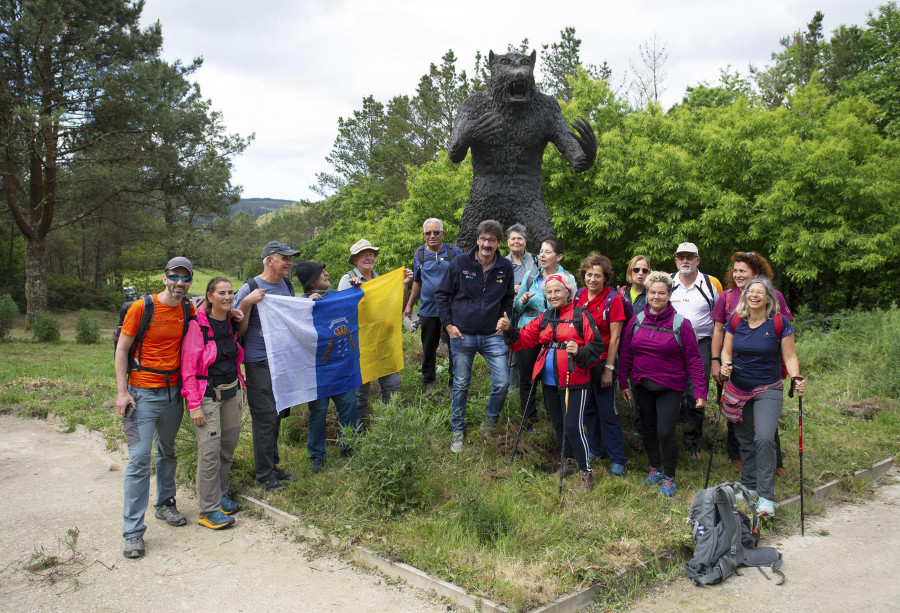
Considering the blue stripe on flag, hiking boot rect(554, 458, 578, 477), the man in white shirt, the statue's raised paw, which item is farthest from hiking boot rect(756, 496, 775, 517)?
the statue's raised paw

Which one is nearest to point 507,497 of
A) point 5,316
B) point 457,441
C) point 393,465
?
point 393,465

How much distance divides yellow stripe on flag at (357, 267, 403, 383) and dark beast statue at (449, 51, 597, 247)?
4.64 ft

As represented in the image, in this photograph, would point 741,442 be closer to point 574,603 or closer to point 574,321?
point 574,321

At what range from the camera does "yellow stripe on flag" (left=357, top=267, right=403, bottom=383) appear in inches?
228

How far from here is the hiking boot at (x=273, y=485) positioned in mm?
4973

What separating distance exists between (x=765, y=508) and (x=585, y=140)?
13.5 feet

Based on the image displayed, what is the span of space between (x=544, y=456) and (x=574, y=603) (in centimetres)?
212

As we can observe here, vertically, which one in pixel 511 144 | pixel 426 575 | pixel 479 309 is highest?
pixel 511 144

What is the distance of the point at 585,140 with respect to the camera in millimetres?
6648

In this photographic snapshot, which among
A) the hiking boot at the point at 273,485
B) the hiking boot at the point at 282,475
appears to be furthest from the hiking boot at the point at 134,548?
the hiking boot at the point at 282,475

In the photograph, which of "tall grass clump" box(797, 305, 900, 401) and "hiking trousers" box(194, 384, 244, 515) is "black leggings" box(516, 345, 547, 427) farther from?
"tall grass clump" box(797, 305, 900, 401)

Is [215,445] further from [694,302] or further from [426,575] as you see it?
[694,302]

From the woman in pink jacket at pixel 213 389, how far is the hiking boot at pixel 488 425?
2.23 meters

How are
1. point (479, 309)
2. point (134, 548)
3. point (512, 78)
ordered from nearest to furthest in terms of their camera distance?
point (134, 548)
point (479, 309)
point (512, 78)
